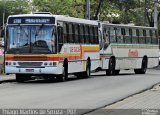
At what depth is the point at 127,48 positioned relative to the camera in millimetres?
39812

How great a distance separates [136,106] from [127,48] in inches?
929

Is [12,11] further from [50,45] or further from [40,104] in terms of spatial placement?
[40,104]

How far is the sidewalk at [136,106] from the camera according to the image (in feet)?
48.3

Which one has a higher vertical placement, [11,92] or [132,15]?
[132,15]

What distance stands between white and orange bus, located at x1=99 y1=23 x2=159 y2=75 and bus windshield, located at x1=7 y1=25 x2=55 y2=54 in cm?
964

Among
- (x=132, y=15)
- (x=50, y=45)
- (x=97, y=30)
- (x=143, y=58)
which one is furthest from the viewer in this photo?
(x=132, y=15)

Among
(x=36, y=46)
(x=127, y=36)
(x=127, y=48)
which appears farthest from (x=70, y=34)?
(x=127, y=36)

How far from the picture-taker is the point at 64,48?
28.1 m

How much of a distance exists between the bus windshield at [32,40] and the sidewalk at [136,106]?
294 inches

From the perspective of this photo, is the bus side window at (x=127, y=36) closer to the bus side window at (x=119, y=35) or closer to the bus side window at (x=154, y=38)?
the bus side window at (x=119, y=35)

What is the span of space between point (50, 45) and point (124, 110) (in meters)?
11.9

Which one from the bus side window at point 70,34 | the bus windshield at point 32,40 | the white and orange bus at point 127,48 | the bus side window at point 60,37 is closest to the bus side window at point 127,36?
the white and orange bus at point 127,48

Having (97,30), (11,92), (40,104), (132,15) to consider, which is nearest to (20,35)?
(11,92)

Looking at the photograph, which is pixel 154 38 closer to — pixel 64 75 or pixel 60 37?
pixel 64 75
